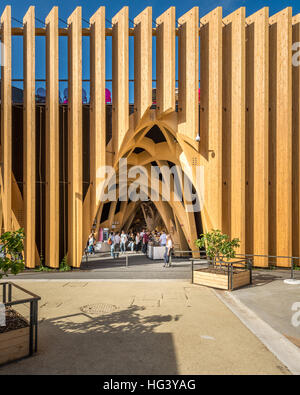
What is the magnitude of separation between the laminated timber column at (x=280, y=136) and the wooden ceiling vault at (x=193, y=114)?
0.05m

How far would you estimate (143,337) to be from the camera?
545cm

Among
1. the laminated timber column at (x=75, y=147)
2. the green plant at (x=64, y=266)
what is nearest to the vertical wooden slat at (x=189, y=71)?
the laminated timber column at (x=75, y=147)

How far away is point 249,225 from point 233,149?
3644 mm

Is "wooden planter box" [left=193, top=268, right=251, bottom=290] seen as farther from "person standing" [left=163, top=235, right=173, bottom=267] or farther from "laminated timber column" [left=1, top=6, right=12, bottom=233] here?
"laminated timber column" [left=1, top=6, right=12, bottom=233]

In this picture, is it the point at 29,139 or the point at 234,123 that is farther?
the point at 234,123

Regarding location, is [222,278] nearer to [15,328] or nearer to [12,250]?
[15,328]

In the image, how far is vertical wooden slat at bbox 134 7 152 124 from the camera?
1280 cm

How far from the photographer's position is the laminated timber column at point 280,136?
1283 centimetres

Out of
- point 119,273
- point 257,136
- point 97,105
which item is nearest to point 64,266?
point 119,273

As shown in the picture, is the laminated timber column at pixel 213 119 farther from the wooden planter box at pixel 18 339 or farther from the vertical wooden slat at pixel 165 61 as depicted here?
the wooden planter box at pixel 18 339

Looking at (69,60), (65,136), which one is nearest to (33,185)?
(65,136)

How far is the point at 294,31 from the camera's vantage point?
13.5 m

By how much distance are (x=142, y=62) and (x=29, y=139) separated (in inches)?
248

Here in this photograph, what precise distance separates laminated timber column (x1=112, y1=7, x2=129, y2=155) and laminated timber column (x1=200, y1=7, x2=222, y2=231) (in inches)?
146
